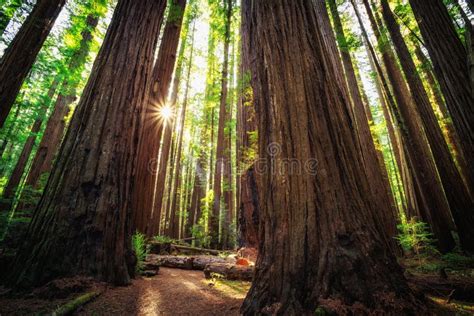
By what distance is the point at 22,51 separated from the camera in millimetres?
4488

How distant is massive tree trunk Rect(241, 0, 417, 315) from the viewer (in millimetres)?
1586

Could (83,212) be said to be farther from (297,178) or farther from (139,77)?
(297,178)

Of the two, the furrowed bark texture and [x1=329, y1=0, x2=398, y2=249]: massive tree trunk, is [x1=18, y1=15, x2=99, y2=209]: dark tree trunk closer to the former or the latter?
the furrowed bark texture

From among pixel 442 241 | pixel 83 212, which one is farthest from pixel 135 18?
pixel 442 241

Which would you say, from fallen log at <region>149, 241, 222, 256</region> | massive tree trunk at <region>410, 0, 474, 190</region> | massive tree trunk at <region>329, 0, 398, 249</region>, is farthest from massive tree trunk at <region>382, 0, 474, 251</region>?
fallen log at <region>149, 241, 222, 256</region>

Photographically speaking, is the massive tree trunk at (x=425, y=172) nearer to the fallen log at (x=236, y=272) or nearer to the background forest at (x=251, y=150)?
the background forest at (x=251, y=150)

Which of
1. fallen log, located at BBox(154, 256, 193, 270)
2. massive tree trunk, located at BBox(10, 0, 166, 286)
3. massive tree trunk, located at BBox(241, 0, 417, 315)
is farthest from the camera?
fallen log, located at BBox(154, 256, 193, 270)

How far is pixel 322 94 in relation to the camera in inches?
86.4

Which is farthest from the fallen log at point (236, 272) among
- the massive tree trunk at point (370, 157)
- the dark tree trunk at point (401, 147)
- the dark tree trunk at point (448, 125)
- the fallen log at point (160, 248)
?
the dark tree trunk at point (448, 125)

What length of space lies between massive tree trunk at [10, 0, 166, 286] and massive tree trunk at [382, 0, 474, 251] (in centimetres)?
722

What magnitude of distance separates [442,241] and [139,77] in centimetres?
806

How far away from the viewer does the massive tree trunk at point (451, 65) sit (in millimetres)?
3391

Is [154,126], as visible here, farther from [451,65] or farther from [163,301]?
[451,65]

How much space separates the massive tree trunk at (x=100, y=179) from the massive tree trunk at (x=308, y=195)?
2044mm
